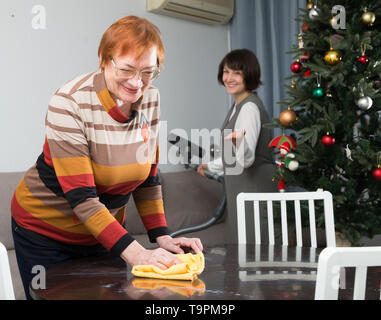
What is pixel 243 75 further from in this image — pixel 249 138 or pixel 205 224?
pixel 205 224

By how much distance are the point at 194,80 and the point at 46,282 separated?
305 cm

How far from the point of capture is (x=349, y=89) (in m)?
2.29

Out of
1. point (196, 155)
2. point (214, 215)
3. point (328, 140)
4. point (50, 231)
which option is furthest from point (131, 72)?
point (196, 155)

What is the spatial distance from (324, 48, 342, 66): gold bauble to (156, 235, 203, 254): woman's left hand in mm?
1466

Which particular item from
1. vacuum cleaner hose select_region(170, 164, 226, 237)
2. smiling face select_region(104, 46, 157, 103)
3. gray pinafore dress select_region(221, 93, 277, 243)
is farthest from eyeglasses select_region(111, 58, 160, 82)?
vacuum cleaner hose select_region(170, 164, 226, 237)

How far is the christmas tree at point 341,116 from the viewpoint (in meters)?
2.24

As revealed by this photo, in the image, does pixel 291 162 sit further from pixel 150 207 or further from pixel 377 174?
pixel 150 207

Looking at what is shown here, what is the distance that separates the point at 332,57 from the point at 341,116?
335 mm

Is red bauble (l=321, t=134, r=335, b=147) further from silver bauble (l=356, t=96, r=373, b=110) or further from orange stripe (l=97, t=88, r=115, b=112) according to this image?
orange stripe (l=97, t=88, r=115, b=112)

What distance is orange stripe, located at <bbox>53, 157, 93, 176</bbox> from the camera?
1109 millimetres

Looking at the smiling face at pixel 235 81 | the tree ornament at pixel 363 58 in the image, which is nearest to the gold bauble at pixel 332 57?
the tree ornament at pixel 363 58

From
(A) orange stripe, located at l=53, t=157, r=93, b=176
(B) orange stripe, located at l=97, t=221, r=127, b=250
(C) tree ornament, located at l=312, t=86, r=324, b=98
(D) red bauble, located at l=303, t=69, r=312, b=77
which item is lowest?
(B) orange stripe, located at l=97, t=221, r=127, b=250

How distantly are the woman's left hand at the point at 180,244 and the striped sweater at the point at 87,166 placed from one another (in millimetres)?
51

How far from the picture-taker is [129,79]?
1.18 metres
